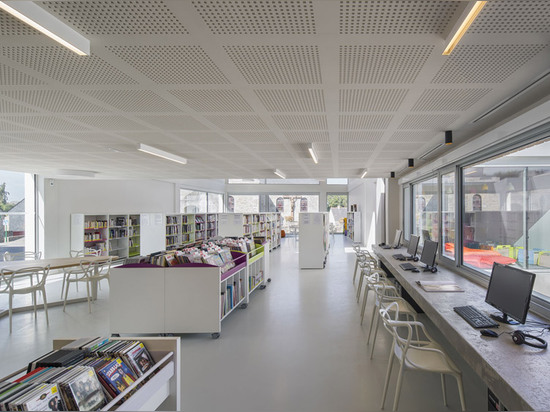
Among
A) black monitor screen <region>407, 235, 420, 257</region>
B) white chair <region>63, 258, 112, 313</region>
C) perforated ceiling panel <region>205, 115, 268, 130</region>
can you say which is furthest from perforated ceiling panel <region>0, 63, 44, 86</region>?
black monitor screen <region>407, 235, 420, 257</region>

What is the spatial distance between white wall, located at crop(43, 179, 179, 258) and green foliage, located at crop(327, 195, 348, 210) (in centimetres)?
1059

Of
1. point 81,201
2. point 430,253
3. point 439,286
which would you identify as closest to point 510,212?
point 430,253

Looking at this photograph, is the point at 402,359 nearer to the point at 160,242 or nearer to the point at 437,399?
the point at 437,399

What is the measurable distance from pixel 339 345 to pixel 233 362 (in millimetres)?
1353

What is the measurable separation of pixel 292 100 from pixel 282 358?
112 inches

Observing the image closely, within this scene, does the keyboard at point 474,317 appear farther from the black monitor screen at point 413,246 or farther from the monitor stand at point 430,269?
the black monitor screen at point 413,246

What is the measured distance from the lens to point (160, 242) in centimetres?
990

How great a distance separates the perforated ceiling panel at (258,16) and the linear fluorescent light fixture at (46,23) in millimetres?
816

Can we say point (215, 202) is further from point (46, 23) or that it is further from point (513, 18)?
point (513, 18)

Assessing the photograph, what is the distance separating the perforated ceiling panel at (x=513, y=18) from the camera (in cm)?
146

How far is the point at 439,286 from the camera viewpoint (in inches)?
138

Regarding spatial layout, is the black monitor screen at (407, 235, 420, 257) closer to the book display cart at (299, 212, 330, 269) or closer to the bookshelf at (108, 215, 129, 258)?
the book display cart at (299, 212, 330, 269)

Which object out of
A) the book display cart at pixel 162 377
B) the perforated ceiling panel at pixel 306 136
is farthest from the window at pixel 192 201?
the book display cart at pixel 162 377

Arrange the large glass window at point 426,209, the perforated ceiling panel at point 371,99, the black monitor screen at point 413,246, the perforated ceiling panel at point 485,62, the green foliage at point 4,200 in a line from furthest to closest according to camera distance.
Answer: the green foliage at point 4,200 → the large glass window at point 426,209 → the black monitor screen at point 413,246 → the perforated ceiling panel at point 371,99 → the perforated ceiling panel at point 485,62
